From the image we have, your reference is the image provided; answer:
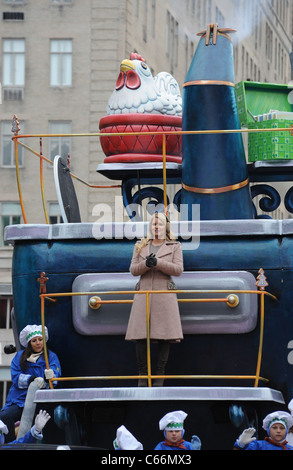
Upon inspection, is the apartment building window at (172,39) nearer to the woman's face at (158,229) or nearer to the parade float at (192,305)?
the parade float at (192,305)

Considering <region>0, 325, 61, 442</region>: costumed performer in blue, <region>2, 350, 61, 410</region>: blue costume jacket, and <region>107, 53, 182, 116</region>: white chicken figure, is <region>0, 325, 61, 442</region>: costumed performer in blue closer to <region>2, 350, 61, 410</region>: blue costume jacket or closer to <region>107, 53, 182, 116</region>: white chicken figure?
<region>2, 350, 61, 410</region>: blue costume jacket

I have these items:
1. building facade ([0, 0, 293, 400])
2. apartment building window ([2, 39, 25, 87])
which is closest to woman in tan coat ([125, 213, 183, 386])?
building facade ([0, 0, 293, 400])

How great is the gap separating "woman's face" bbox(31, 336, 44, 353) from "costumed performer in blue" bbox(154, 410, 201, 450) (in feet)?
5.23

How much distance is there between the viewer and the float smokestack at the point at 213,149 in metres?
12.6

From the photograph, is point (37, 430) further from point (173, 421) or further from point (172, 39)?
point (172, 39)

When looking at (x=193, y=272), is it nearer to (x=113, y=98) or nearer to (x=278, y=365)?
(x=278, y=365)

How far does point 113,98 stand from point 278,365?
3.72 metres

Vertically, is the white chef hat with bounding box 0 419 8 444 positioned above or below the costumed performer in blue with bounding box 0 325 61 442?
below

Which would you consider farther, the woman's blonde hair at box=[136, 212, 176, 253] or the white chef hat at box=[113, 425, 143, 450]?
the woman's blonde hair at box=[136, 212, 176, 253]

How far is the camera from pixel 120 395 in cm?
1073

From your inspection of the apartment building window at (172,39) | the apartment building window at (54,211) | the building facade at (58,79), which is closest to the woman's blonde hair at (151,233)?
the building facade at (58,79)

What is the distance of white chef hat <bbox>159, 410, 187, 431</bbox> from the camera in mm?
10570
